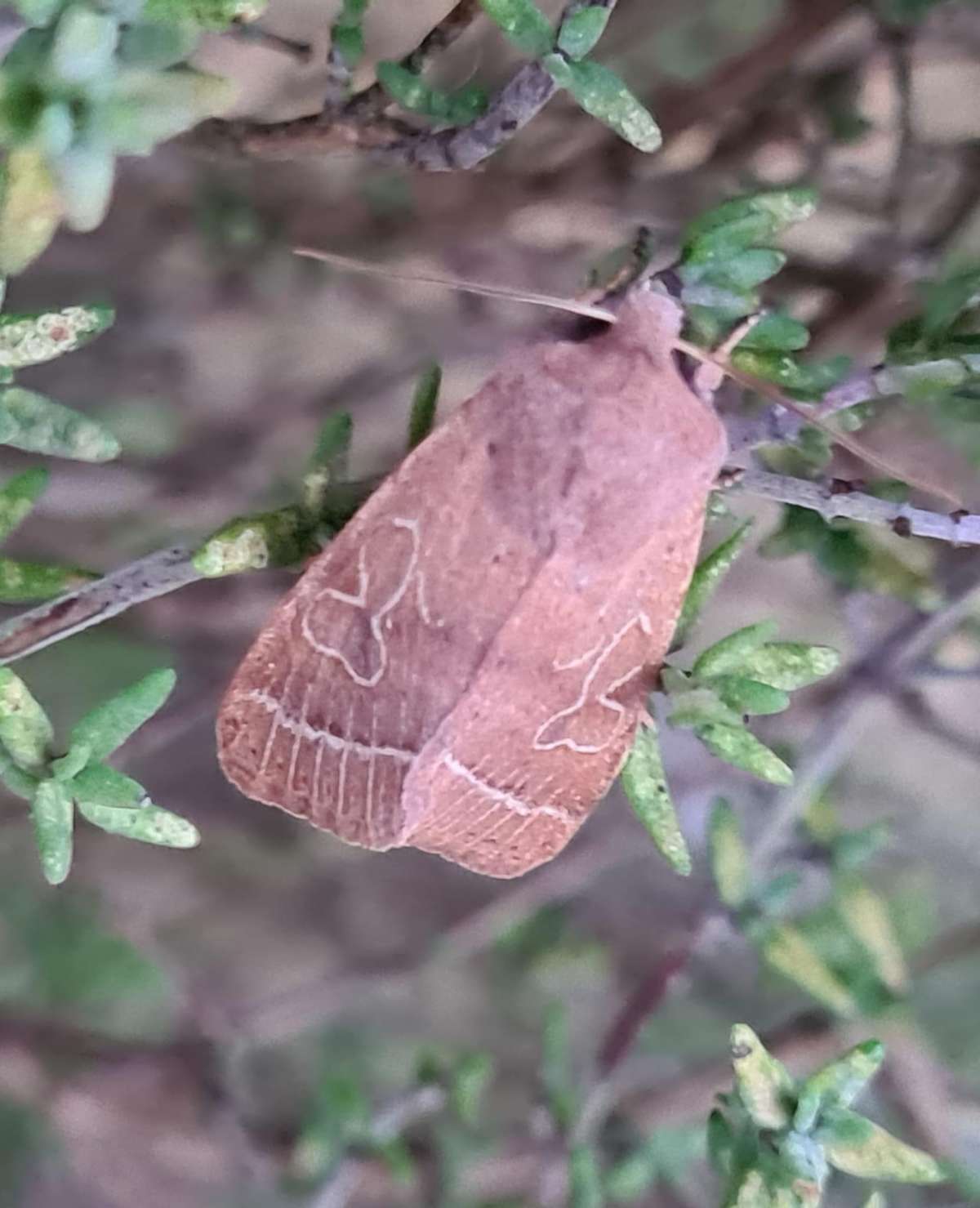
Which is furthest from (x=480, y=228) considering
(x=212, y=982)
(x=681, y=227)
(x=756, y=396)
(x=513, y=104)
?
(x=212, y=982)

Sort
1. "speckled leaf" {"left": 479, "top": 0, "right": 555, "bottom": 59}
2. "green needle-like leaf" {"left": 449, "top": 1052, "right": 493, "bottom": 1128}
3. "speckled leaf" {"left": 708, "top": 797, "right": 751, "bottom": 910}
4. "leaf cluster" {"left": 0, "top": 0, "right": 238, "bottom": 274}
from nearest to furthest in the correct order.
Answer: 1. "leaf cluster" {"left": 0, "top": 0, "right": 238, "bottom": 274}
2. "speckled leaf" {"left": 479, "top": 0, "right": 555, "bottom": 59}
3. "speckled leaf" {"left": 708, "top": 797, "right": 751, "bottom": 910}
4. "green needle-like leaf" {"left": 449, "top": 1052, "right": 493, "bottom": 1128}

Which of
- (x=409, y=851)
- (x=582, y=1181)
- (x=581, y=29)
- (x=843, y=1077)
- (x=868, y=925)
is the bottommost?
(x=409, y=851)

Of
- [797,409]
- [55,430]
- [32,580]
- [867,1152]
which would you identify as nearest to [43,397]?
[55,430]

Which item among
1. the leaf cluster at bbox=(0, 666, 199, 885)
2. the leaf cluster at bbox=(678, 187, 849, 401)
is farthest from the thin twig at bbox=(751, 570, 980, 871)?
the leaf cluster at bbox=(0, 666, 199, 885)

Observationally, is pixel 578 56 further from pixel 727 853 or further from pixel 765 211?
pixel 727 853

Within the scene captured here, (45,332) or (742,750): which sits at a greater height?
(45,332)

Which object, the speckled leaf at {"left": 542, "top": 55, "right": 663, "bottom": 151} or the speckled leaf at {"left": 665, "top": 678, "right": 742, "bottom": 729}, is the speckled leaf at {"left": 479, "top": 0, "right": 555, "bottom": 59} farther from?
the speckled leaf at {"left": 665, "top": 678, "right": 742, "bottom": 729}
